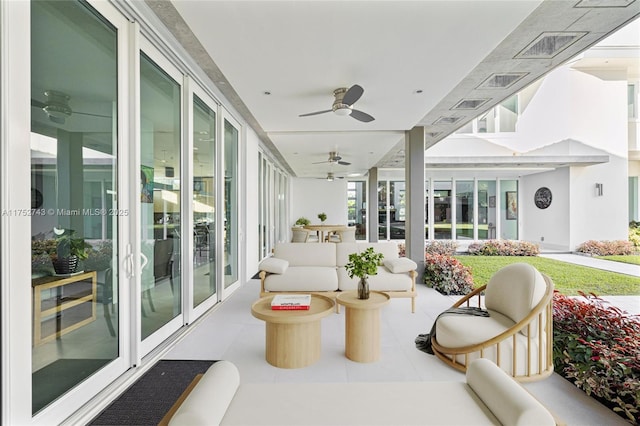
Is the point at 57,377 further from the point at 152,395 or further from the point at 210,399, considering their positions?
the point at 210,399

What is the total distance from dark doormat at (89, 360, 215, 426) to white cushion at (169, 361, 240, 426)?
861 millimetres

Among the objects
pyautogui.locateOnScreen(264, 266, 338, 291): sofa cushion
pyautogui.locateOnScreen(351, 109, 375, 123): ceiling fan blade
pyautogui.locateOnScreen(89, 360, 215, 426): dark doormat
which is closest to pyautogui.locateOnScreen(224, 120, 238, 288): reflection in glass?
pyautogui.locateOnScreen(264, 266, 338, 291): sofa cushion

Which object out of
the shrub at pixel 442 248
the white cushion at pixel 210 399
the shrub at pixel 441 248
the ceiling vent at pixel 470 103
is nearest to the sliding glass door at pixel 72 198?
the white cushion at pixel 210 399

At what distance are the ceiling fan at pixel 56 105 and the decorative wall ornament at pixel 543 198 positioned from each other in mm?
13313

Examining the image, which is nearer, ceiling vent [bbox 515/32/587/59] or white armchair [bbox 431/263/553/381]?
white armchair [bbox 431/263/553/381]

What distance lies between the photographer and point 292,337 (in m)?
2.69

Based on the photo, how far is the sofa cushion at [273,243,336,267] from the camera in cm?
489

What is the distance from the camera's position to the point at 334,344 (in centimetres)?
318

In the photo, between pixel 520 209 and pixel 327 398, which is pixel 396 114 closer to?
pixel 327 398

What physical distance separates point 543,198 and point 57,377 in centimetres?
1358

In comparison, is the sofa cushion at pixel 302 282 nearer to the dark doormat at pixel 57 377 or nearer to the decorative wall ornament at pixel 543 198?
the dark doormat at pixel 57 377

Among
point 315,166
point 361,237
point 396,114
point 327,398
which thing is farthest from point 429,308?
point 361,237

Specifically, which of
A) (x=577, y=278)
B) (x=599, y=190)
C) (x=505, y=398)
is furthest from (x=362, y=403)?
(x=599, y=190)

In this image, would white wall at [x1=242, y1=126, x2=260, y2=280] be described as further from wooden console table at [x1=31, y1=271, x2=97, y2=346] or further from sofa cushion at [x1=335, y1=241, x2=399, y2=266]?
wooden console table at [x1=31, y1=271, x2=97, y2=346]
